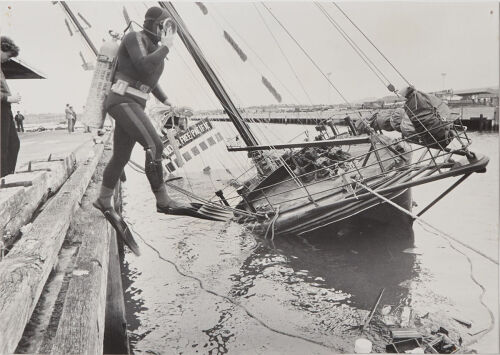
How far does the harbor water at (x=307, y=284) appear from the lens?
5145mm

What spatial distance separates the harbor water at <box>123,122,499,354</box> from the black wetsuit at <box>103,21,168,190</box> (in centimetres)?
72

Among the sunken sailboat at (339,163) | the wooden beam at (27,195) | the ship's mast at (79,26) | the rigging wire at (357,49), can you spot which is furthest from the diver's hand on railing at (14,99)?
the rigging wire at (357,49)

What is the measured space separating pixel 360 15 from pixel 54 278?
3985 mm

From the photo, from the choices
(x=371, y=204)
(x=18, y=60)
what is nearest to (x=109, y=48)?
(x=18, y=60)

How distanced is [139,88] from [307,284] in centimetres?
512

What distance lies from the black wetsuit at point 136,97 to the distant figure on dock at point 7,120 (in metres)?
1.21

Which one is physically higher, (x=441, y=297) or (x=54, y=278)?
(x=54, y=278)

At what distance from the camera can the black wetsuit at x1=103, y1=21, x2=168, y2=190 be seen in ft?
10.1

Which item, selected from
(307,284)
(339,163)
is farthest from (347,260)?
(339,163)

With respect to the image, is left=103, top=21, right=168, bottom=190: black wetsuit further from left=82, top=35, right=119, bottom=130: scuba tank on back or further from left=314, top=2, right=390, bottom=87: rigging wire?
left=314, top=2, right=390, bottom=87: rigging wire

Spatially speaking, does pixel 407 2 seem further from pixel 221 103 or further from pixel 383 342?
pixel 383 342

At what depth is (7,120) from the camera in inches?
157

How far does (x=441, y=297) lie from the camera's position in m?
6.14

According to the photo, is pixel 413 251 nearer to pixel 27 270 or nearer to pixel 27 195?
pixel 27 195
